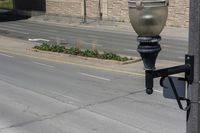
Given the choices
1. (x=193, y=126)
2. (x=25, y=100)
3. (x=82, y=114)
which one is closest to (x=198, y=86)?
(x=193, y=126)

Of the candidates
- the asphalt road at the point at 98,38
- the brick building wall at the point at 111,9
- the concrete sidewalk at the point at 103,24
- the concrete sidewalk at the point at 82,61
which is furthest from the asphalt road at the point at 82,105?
the brick building wall at the point at 111,9

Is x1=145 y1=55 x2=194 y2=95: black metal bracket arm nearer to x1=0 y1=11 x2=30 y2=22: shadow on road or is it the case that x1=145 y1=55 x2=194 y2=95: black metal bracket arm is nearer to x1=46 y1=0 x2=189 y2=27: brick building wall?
x1=46 y1=0 x2=189 y2=27: brick building wall

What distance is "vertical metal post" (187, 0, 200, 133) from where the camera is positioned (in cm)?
434

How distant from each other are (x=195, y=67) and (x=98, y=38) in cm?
3400

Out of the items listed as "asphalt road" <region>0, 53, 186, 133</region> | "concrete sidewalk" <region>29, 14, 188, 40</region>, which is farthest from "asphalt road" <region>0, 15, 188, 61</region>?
"asphalt road" <region>0, 53, 186, 133</region>

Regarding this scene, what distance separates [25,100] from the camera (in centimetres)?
1558

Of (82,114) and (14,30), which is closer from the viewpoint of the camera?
(82,114)

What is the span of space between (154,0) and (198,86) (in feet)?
2.82

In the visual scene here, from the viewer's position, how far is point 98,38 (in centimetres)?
3838

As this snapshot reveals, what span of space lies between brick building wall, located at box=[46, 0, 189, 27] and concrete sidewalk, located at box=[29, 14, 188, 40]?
86cm

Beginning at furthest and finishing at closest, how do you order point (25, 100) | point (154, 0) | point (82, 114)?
point (25, 100)
point (82, 114)
point (154, 0)

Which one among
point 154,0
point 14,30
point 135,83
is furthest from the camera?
point 14,30

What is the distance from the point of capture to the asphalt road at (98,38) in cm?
3014

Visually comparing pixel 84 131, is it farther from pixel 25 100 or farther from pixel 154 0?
pixel 154 0
